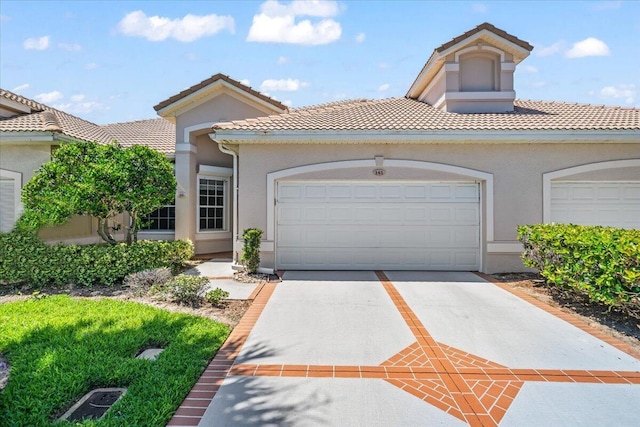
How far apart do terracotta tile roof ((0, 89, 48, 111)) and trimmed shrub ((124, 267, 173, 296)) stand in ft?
29.5

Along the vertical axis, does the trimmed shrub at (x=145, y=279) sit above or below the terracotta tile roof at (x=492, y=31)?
below

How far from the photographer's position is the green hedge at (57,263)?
840cm

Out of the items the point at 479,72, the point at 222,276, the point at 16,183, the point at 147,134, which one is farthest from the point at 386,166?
the point at 147,134

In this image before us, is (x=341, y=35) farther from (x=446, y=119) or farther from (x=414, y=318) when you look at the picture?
(x=414, y=318)

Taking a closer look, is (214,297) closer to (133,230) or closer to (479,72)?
(133,230)

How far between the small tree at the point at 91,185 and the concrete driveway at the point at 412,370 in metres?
4.99

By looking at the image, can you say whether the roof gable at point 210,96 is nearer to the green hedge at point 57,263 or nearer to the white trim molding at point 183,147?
the white trim molding at point 183,147

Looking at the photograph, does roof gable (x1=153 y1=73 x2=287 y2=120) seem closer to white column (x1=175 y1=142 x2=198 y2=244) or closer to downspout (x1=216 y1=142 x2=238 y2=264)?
white column (x1=175 y1=142 x2=198 y2=244)

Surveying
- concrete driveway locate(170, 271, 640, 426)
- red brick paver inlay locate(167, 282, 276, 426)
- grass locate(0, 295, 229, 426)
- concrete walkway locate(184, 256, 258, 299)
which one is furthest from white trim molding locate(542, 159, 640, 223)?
grass locate(0, 295, 229, 426)

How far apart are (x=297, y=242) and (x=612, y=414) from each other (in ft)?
25.6

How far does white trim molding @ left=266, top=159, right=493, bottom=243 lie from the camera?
9859 mm

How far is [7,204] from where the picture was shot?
33.9ft

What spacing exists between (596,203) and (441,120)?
16.7ft

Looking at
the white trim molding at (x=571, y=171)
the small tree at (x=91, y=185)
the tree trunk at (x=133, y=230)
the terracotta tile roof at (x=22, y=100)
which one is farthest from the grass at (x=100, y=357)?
the white trim molding at (x=571, y=171)
